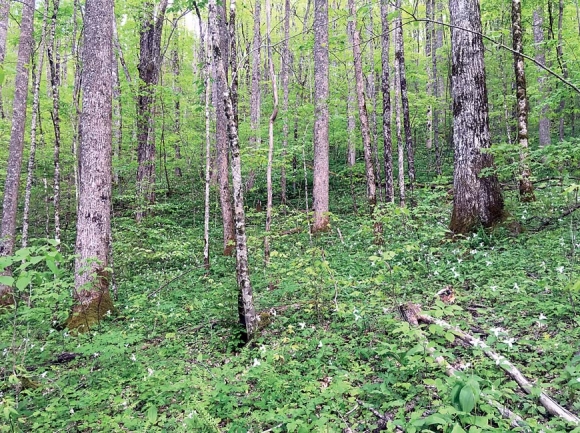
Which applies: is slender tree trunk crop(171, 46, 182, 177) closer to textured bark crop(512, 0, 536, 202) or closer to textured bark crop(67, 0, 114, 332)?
textured bark crop(67, 0, 114, 332)

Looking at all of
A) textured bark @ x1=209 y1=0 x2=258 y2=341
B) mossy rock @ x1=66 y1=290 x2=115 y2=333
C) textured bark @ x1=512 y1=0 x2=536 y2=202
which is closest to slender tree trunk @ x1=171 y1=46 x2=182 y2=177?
mossy rock @ x1=66 y1=290 x2=115 y2=333

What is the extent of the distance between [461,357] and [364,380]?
0.95 metres

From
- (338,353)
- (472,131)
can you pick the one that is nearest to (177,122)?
(472,131)

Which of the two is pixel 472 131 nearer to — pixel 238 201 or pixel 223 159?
pixel 238 201

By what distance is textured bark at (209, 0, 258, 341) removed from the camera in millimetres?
4699

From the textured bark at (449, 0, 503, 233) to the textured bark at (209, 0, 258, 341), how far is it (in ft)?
13.6

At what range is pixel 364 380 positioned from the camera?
339cm

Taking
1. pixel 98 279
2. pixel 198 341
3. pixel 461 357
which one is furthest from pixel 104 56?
pixel 461 357

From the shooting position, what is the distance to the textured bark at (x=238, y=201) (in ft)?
15.4

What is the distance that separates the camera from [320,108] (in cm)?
1051

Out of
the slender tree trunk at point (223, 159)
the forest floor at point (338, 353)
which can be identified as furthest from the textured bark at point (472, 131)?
the slender tree trunk at point (223, 159)

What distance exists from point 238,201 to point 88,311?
3.65 metres

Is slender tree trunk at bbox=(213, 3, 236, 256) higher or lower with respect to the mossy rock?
higher

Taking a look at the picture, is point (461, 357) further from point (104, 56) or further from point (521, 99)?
point (104, 56)
